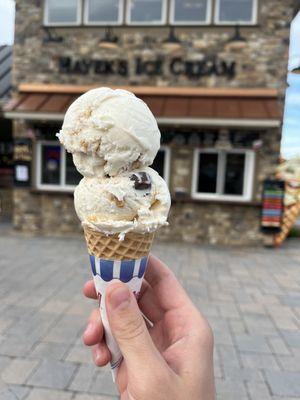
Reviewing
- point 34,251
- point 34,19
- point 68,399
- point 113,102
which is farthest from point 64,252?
point 113,102

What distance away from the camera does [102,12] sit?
9977mm

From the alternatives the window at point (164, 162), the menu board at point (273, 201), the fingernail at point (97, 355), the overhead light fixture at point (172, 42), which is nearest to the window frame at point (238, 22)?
the overhead light fixture at point (172, 42)

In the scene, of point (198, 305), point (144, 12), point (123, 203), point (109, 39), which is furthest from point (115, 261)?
point (144, 12)

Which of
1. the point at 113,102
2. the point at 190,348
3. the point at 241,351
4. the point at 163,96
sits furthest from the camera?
the point at 163,96

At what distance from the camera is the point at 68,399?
346 cm

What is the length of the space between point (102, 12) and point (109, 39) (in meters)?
0.97

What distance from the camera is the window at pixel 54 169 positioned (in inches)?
404

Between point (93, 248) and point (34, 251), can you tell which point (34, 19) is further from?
point (93, 248)

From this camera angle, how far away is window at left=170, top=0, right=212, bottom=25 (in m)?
9.58

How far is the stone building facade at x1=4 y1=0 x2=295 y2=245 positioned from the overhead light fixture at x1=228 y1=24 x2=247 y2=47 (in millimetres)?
53

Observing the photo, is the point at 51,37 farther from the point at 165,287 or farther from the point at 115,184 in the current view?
the point at 165,287

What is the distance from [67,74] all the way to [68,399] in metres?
8.59

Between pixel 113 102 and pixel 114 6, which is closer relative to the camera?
pixel 113 102

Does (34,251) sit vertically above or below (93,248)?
below
